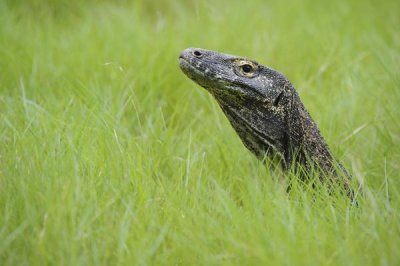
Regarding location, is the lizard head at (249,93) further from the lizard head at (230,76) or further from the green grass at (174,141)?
the green grass at (174,141)

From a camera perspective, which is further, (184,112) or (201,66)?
(184,112)

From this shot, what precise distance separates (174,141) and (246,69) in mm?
1039

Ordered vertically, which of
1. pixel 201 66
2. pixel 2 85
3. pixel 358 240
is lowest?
pixel 2 85

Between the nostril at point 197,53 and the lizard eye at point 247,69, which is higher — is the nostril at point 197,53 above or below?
above

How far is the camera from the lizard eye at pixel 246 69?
4.04 m

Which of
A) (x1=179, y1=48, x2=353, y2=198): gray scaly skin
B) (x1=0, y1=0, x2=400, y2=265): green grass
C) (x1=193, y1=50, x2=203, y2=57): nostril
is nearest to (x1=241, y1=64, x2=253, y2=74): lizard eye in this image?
(x1=179, y1=48, x2=353, y2=198): gray scaly skin

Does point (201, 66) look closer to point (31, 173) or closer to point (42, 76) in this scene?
point (31, 173)

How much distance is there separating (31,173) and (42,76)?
2.35 metres

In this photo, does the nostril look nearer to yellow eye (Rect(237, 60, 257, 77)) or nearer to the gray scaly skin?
the gray scaly skin

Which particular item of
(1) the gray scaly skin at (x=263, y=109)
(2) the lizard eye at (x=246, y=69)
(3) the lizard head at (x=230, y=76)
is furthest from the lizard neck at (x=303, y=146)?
(2) the lizard eye at (x=246, y=69)

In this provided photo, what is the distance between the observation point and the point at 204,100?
18.0ft

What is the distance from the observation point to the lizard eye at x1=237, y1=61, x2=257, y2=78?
4043 millimetres

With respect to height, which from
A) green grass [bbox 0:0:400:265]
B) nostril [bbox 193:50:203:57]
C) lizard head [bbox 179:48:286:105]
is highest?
nostril [bbox 193:50:203:57]

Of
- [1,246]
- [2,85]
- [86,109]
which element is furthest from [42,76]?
[1,246]
